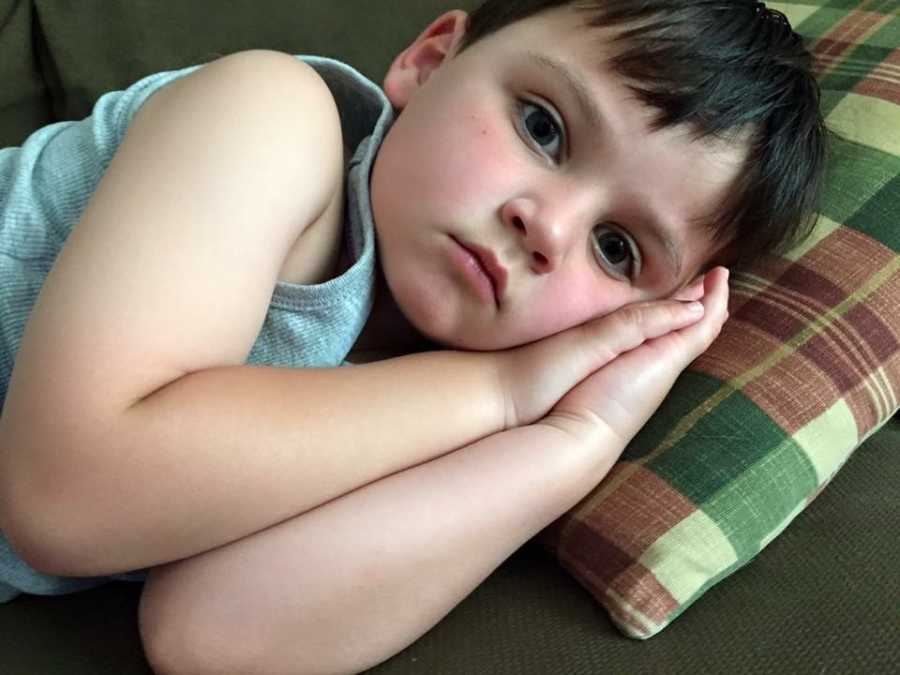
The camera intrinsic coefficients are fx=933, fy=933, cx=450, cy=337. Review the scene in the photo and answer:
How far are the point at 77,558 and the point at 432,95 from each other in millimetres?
464

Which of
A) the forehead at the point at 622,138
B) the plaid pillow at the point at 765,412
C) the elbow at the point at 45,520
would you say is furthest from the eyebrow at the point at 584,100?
the elbow at the point at 45,520

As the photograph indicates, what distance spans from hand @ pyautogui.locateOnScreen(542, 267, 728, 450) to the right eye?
18cm

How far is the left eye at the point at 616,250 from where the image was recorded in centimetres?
79

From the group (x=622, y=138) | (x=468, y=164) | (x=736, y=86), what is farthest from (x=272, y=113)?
(x=736, y=86)

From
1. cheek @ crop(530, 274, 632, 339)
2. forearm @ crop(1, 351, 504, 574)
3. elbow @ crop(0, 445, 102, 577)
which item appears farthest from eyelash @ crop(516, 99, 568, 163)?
elbow @ crop(0, 445, 102, 577)

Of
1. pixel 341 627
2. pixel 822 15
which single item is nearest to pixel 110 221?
pixel 341 627

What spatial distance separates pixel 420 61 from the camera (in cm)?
92

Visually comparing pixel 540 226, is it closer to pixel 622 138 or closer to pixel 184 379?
pixel 622 138

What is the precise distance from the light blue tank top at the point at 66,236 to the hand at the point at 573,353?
15 cm

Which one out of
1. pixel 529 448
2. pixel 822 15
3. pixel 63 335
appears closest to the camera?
pixel 63 335

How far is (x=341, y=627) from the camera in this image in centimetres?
63

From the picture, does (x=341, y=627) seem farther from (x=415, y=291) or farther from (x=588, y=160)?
(x=588, y=160)

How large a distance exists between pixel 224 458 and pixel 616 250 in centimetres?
39

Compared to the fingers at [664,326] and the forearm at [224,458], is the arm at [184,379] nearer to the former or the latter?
the forearm at [224,458]
